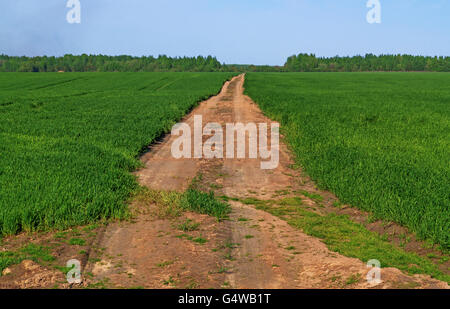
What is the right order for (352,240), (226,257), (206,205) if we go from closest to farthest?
(226,257) < (352,240) < (206,205)

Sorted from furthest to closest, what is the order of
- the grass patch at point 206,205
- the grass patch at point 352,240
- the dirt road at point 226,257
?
the grass patch at point 206,205, the grass patch at point 352,240, the dirt road at point 226,257

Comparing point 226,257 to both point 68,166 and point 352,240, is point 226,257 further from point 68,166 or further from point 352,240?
point 68,166

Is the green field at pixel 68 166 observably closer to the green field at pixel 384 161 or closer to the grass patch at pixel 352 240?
the grass patch at pixel 352 240

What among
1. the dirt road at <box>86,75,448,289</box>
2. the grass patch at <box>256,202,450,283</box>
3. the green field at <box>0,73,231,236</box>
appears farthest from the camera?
the green field at <box>0,73,231,236</box>

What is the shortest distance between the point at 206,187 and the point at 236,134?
339 inches

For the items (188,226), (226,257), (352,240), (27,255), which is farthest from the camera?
(188,226)

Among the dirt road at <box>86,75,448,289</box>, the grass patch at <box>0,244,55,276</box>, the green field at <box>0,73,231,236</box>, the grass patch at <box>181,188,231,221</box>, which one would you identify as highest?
the green field at <box>0,73,231,236</box>

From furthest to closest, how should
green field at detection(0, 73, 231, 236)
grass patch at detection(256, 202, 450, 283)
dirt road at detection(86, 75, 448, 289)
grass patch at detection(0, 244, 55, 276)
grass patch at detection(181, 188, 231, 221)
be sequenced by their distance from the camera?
grass patch at detection(181, 188, 231, 221), green field at detection(0, 73, 231, 236), grass patch at detection(256, 202, 450, 283), grass patch at detection(0, 244, 55, 276), dirt road at detection(86, 75, 448, 289)

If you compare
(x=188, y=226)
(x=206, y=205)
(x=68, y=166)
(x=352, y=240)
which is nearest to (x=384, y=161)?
(x=352, y=240)

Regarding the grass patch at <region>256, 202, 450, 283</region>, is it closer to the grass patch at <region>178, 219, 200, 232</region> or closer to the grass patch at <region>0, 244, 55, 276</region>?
the grass patch at <region>178, 219, 200, 232</region>

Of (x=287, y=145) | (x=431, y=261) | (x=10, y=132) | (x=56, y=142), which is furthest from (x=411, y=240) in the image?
(x=10, y=132)

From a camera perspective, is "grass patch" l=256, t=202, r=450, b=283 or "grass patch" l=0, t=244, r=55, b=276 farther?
"grass patch" l=256, t=202, r=450, b=283

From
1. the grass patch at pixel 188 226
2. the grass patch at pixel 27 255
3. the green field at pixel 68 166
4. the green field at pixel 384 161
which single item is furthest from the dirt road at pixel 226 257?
the green field at pixel 384 161

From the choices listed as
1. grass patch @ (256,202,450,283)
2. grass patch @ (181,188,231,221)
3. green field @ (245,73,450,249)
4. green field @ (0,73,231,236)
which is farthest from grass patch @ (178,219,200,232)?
green field @ (245,73,450,249)
